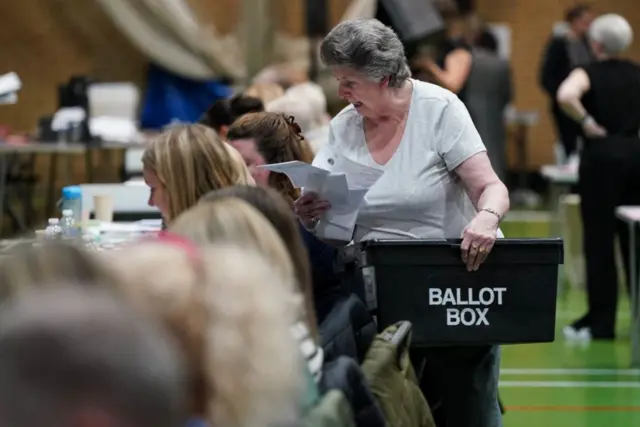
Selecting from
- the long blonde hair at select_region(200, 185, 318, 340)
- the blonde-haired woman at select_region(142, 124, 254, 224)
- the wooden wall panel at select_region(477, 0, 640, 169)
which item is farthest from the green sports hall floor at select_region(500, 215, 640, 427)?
the wooden wall panel at select_region(477, 0, 640, 169)

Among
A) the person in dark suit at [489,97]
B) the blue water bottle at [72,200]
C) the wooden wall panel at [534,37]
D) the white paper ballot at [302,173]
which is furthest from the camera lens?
the wooden wall panel at [534,37]

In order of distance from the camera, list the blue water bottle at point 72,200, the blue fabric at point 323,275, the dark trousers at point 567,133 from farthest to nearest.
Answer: the dark trousers at point 567,133
the blue water bottle at point 72,200
the blue fabric at point 323,275

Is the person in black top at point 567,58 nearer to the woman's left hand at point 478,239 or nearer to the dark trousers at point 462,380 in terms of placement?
the dark trousers at point 462,380

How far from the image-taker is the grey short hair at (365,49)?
143 inches

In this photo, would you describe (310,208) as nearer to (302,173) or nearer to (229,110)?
(302,173)

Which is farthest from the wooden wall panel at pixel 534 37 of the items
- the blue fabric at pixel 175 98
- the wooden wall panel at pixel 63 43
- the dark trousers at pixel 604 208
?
the dark trousers at pixel 604 208

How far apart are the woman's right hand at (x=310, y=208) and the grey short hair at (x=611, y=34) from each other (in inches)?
148

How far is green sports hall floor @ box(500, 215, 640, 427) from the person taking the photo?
563 centimetres

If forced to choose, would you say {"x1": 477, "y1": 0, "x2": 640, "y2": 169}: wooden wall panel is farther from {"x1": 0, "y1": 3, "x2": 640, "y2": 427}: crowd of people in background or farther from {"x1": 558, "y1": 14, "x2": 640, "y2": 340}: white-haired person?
{"x1": 0, "y1": 3, "x2": 640, "y2": 427}: crowd of people in background

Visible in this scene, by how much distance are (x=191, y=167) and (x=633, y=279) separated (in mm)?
4106

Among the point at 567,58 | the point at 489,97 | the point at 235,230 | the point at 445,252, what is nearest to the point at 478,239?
the point at 445,252

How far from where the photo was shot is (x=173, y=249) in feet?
5.65

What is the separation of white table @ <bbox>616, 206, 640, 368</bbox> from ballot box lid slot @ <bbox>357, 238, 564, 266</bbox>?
3038 mm

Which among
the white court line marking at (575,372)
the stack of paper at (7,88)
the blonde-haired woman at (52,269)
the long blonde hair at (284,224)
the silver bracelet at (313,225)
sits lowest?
the white court line marking at (575,372)
